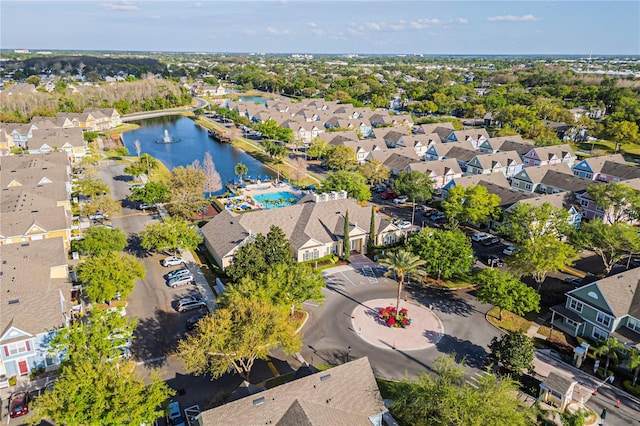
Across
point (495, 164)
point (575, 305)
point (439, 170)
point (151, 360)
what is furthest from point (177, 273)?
point (495, 164)

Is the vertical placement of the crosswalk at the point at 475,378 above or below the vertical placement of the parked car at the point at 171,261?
below

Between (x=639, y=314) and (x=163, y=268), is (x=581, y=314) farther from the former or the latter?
(x=163, y=268)

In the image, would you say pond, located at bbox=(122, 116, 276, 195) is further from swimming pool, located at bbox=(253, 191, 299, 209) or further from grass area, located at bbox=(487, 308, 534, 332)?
grass area, located at bbox=(487, 308, 534, 332)

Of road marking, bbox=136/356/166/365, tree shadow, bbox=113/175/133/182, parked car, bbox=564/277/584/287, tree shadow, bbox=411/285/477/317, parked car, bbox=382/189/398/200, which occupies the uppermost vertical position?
parked car, bbox=382/189/398/200

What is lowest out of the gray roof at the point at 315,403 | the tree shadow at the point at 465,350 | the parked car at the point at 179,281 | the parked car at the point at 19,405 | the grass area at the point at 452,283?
the parked car at the point at 19,405

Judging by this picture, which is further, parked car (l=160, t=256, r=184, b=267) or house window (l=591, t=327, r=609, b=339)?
parked car (l=160, t=256, r=184, b=267)

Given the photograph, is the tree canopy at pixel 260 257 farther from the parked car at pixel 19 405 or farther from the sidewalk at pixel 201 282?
the parked car at pixel 19 405

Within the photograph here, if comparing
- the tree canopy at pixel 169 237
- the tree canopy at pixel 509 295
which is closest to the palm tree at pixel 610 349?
the tree canopy at pixel 509 295

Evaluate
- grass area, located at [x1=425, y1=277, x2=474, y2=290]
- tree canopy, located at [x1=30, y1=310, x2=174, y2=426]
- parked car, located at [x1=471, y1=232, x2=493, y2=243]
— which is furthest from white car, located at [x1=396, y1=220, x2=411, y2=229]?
tree canopy, located at [x1=30, y1=310, x2=174, y2=426]
